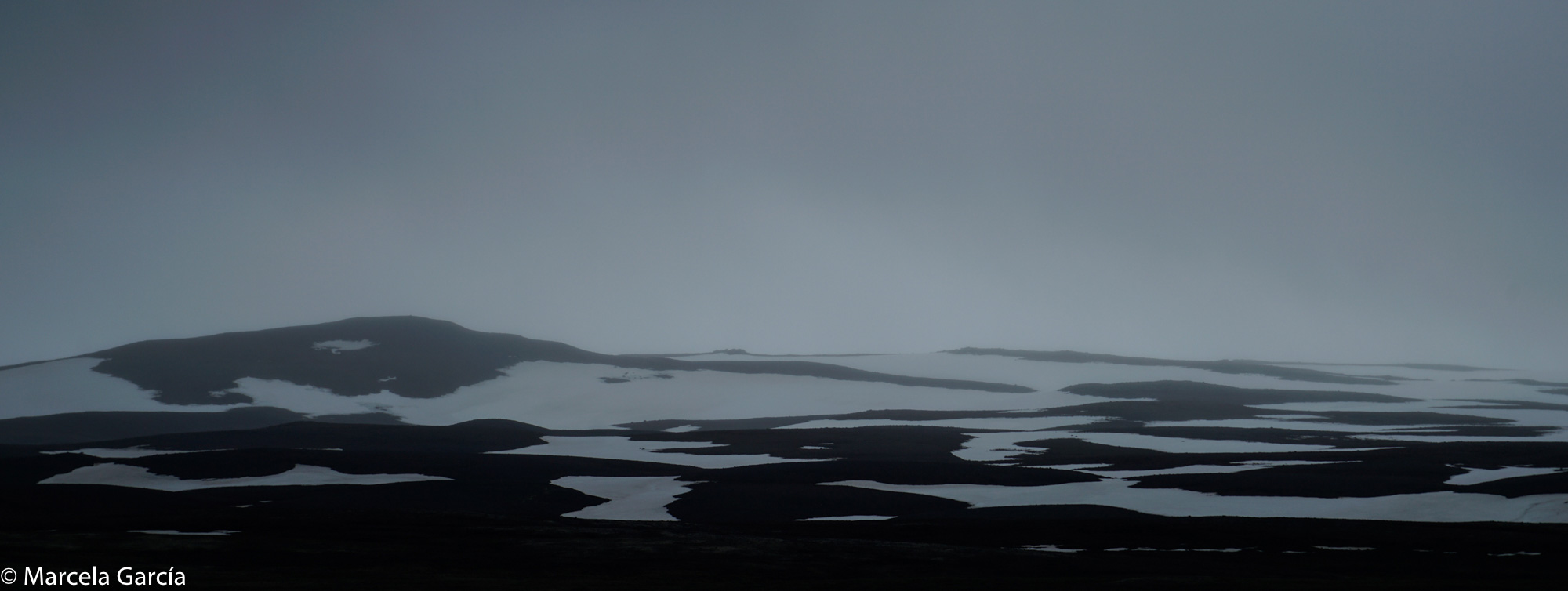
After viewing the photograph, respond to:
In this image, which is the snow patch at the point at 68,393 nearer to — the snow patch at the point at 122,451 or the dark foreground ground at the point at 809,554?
the snow patch at the point at 122,451

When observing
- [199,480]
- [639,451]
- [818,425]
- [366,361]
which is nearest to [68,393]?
[366,361]

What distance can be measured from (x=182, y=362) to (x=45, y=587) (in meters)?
83.6

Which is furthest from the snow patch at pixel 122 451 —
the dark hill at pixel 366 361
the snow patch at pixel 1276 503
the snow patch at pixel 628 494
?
the snow patch at pixel 1276 503

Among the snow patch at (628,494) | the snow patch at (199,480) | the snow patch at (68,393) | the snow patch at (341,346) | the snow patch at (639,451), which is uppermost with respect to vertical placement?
the snow patch at (341,346)

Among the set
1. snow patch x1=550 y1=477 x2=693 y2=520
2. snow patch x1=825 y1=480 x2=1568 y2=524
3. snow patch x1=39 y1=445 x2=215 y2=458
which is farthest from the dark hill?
snow patch x1=825 y1=480 x2=1568 y2=524

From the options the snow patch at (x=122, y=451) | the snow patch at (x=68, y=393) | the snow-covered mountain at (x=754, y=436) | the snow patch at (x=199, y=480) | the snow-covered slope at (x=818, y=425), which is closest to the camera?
the snow-covered mountain at (x=754, y=436)

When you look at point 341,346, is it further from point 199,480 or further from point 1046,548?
point 1046,548

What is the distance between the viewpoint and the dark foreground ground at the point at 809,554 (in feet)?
73.8

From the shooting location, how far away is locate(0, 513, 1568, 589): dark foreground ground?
22484 millimetres

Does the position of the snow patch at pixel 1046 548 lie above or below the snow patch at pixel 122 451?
below

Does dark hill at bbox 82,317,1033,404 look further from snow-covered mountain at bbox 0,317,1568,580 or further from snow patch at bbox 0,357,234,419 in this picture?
snow patch at bbox 0,357,234,419

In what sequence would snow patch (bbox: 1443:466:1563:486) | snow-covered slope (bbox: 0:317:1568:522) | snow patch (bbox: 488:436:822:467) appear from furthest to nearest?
snow patch (bbox: 488:436:822:467) → snow patch (bbox: 1443:466:1563:486) → snow-covered slope (bbox: 0:317:1568:522)

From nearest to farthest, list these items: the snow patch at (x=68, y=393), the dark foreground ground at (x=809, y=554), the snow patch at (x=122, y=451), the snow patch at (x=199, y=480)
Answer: the dark foreground ground at (x=809, y=554), the snow patch at (x=199, y=480), the snow patch at (x=122, y=451), the snow patch at (x=68, y=393)

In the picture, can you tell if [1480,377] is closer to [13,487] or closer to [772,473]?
[772,473]
